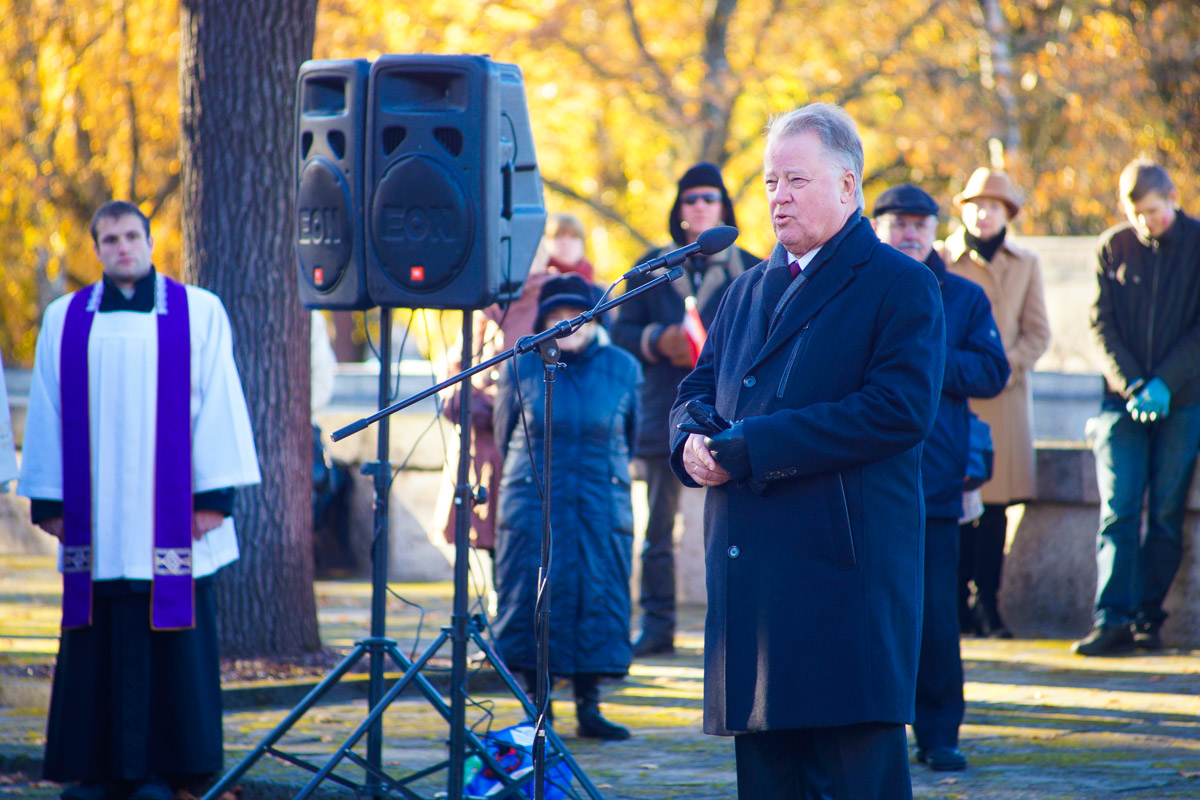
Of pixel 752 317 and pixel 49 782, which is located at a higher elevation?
pixel 752 317

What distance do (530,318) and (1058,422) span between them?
4.52 metres

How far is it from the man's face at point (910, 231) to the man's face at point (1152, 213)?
2291mm

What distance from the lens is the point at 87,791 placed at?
5305 millimetres

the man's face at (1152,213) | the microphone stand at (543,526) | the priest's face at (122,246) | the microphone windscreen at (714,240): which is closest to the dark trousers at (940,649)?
the microphone stand at (543,526)

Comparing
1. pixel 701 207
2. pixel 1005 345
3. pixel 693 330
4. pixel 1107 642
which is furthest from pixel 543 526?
pixel 1107 642

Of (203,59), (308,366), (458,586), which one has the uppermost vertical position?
(203,59)

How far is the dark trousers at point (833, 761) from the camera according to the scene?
3424mm

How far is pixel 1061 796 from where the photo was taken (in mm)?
5031

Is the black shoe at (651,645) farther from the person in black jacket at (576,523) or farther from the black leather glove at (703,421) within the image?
the black leather glove at (703,421)

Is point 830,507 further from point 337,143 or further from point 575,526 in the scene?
point 575,526

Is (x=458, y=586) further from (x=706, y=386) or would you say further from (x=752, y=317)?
(x=752, y=317)

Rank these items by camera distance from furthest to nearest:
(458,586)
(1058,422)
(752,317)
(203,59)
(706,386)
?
1. (1058,422)
2. (203,59)
3. (458,586)
4. (706,386)
5. (752,317)

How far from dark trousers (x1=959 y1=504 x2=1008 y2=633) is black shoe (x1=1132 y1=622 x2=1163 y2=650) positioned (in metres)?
0.75

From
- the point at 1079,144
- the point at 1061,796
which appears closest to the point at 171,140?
the point at 1079,144
